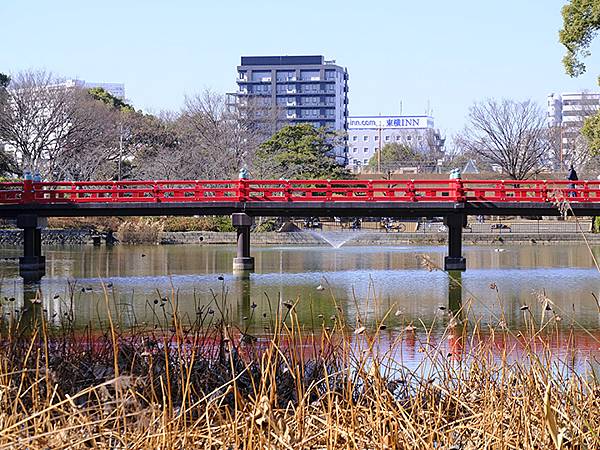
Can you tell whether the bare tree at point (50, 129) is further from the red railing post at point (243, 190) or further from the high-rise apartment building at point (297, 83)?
the high-rise apartment building at point (297, 83)

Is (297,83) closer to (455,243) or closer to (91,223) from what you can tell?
(91,223)

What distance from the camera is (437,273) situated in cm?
2661

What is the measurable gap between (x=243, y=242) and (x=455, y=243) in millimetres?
6140

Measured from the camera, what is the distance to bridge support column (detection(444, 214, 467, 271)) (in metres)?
27.2

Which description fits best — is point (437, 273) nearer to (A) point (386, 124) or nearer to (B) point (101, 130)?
(B) point (101, 130)

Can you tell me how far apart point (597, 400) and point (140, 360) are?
327 centimetres

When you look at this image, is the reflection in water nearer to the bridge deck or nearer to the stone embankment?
the bridge deck

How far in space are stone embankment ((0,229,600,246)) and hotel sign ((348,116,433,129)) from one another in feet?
259

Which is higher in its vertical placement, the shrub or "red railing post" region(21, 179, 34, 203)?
"red railing post" region(21, 179, 34, 203)

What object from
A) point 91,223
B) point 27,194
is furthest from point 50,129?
point 27,194

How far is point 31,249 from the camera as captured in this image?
27.6 m

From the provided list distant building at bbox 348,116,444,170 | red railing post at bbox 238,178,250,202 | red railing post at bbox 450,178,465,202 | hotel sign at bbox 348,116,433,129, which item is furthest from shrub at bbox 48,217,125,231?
hotel sign at bbox 348,116,433,129

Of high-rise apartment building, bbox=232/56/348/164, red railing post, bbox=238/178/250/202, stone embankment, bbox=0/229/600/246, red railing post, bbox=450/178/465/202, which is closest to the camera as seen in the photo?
red railing post, bbox=450/178/465/202

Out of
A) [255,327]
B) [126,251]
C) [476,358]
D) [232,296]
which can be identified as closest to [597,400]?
[476,358]
